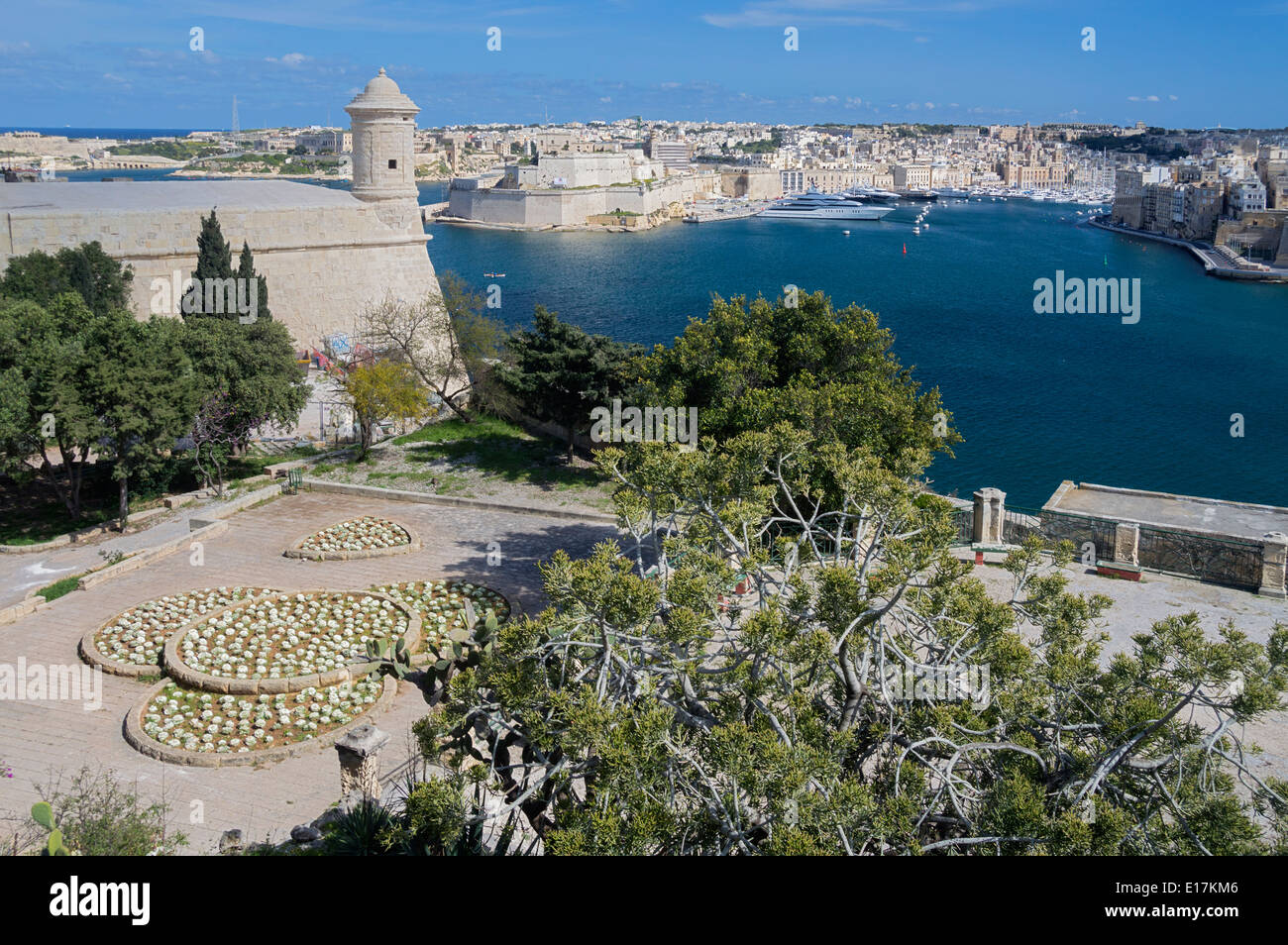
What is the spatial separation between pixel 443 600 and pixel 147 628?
3.40 metres

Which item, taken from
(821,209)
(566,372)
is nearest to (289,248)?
(566,372)

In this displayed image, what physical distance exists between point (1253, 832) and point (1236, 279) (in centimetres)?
7381

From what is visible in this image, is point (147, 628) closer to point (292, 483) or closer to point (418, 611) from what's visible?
point (418, 611)

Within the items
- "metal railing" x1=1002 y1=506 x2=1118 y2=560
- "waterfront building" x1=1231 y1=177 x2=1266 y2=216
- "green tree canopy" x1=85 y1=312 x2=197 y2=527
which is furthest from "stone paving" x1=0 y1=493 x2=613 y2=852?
"waterfront building" x1=1231 y1=177 x2=1266 y2=216

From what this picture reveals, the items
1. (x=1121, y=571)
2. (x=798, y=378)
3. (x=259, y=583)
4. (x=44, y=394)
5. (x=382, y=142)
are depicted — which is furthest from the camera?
(x=382, y=142)

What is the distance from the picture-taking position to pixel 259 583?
1343 cm

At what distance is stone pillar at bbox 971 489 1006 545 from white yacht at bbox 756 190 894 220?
10204 cm

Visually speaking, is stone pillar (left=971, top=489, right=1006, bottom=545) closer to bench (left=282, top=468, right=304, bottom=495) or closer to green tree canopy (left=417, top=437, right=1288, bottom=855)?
green tree canopy (left=417, top=437, right=1288, bottom=855)

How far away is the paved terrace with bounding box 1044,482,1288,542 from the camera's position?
1739 centimetres

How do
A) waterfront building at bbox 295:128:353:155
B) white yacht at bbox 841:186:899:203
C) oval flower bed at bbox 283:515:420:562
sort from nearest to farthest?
oval flower bed at bbox 283:515:420:562 → white yacht at bbox 841:186:899:203 → waterfront building at bbox 295:128:353:155

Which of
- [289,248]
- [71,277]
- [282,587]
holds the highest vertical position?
[289,248]

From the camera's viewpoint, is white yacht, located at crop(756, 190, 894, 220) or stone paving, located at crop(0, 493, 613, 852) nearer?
stone paving, located at crop(0, 493, 613, 852)
